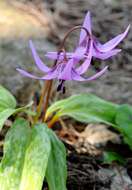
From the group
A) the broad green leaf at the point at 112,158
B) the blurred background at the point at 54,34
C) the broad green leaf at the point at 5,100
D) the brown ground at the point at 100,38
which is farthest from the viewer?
the blurred background at the point at 54,34

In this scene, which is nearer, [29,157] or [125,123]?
[29,157]

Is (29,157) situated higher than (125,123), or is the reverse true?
(125,123)

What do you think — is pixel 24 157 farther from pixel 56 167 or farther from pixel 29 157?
pixel 56 167

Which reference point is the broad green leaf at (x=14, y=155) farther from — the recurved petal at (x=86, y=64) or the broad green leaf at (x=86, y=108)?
the broad green leaf at (x=86, y=108)

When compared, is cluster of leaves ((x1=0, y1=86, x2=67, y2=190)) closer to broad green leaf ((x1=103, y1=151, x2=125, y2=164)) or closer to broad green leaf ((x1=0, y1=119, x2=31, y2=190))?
broad green leaf ((x1=0, y1=119, x2=31, y2=190))

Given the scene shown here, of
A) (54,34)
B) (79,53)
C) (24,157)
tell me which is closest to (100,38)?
(54,34)

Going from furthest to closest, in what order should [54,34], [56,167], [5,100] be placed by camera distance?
[54,34]
[5,100]
[56,167]

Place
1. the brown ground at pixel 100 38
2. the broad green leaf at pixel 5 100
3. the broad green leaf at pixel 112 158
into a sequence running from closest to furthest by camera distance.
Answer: the broad green leaf at pixel 5 100, the brown ground at pixel 100 38, the broad green leaf at pixel 112 158

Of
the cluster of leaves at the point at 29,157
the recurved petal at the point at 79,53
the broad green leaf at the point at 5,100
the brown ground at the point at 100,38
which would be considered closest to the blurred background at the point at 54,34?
the brown ground at the point at 100,38
